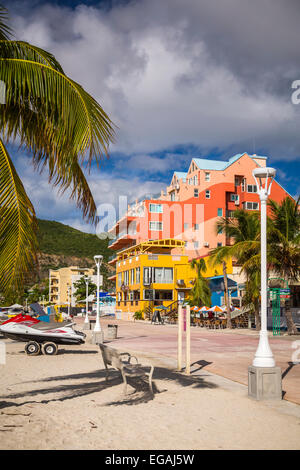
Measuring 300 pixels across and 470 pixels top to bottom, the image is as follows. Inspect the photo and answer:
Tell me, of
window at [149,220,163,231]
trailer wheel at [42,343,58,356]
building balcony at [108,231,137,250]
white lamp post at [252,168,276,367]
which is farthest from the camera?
building balcony at [108,231,137,250]

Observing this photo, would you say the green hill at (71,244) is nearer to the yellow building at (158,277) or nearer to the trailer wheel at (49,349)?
the yellow building at (158,277)

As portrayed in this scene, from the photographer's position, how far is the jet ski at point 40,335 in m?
14.3

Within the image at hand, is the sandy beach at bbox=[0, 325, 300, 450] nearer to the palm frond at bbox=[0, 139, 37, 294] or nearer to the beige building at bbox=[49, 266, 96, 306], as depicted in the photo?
the palm frond at bbox=[0, 139, 37, 294]

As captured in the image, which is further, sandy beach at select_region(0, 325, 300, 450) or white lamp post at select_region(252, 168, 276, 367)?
white lamp post at select_region(252, 168, 276, 367)

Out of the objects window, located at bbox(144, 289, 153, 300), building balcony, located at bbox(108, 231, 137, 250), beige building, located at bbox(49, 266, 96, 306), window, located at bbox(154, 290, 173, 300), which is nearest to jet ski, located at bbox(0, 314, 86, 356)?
window, located at bbox(144, 289, 153, 300)

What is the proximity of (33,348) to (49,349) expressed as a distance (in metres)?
0.49

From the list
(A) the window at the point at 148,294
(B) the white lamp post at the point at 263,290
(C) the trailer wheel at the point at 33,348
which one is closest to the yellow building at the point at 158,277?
(A) the window at the point at 148,294

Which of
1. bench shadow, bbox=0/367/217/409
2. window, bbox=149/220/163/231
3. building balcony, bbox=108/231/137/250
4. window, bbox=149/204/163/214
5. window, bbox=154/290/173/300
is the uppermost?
window, bbox=149/204/163/214

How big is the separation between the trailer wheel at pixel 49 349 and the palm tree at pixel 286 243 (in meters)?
14.8

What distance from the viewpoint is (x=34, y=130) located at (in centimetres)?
705

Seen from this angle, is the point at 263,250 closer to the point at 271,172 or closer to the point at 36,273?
the point at 271,172

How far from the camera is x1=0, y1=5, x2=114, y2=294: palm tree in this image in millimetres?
5781

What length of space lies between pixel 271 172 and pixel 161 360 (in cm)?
725

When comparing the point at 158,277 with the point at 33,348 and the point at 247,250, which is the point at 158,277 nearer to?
the point at 247,250
